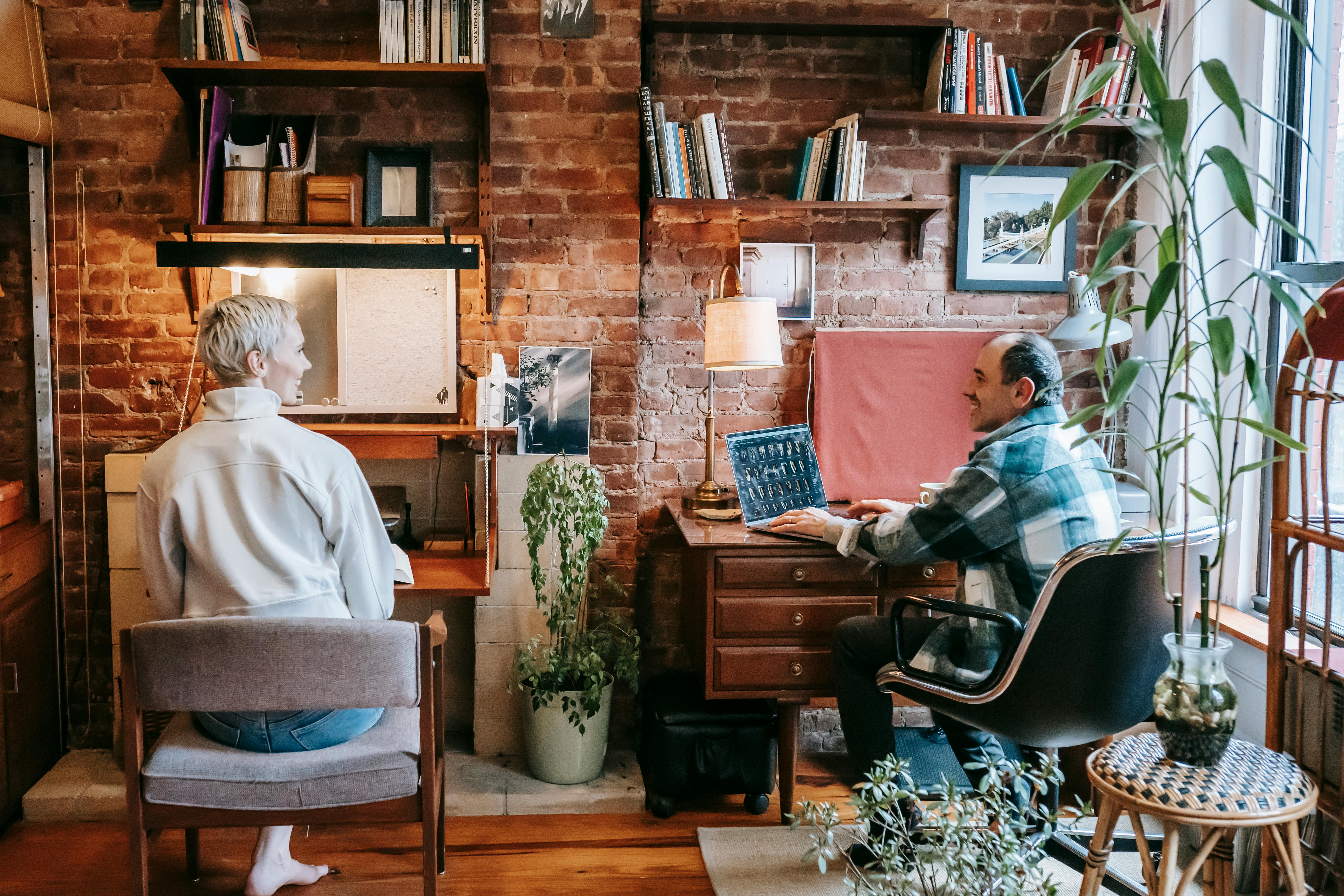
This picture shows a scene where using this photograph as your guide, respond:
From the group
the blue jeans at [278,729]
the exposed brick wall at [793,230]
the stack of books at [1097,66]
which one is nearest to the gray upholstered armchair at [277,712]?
the blue jeans at [278,729]

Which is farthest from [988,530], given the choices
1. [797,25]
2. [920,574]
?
[797,25]

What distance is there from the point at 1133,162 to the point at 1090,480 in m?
1.62

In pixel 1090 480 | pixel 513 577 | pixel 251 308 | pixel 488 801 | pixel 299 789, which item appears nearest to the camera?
pixel 299 789

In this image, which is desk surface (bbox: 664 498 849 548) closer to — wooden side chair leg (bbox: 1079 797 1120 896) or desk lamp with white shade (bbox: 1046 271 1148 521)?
desk lamp with white shade (bbox: 1046 271 1148 521)

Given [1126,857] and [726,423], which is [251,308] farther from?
[1126,857]

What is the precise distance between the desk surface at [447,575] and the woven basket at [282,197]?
107 cm

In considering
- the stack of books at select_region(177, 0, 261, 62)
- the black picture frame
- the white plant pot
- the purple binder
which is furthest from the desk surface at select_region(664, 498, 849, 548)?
the stack of books at select_region(177, 0, 261, 62)

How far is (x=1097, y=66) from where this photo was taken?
295 cm

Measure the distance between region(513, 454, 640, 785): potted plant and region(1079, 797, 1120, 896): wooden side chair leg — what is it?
1.42m

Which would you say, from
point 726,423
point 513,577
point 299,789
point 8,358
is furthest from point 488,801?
point 8,358

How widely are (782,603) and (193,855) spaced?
5.40ft

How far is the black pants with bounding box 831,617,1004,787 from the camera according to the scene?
2.46 m

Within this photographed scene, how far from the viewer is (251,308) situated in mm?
2084

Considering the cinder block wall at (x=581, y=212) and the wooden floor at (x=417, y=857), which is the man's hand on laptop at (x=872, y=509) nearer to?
the cinder block wall at (x=581, y=212)
